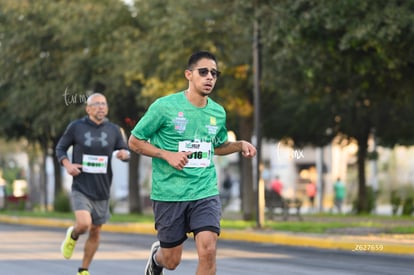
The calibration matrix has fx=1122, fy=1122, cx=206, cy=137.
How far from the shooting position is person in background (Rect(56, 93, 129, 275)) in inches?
463

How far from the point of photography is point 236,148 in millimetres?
8695

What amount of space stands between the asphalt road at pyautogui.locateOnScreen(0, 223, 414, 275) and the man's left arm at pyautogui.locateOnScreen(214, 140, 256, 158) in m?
4.60

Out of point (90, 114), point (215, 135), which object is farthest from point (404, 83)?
point (215, 135)

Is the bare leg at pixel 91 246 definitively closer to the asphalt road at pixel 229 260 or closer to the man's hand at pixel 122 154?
the man's hand at pixel 122 154

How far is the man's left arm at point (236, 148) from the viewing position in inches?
331

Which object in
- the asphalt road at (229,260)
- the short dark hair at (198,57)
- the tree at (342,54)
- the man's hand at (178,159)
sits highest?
the tree at (342,54)

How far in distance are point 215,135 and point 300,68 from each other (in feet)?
54.8

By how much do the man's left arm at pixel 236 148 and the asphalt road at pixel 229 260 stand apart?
15.1ft

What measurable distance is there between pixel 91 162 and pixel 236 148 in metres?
3.45

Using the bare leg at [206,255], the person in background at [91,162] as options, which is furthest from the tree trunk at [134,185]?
the bare leg at [206,255]

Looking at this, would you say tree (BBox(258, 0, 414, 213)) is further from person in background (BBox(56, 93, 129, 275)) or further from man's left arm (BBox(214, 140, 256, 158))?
man's left arm (BBox(214, 140, 256, 158))

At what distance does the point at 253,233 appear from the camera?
22891 mm

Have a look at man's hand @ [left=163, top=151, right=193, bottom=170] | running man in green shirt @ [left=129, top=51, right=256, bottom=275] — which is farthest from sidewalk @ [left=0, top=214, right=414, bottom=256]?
man's hand @ [left=163, top=151, right=193, bottom=170]

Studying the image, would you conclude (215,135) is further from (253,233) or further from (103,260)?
(253,233)
